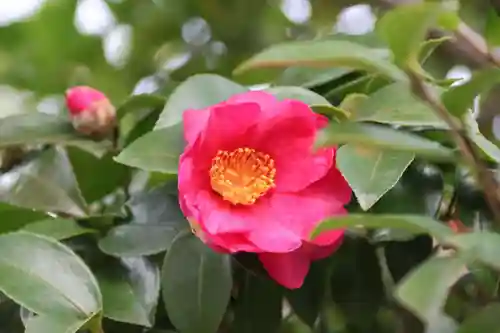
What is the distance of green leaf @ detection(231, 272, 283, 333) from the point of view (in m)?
0.51

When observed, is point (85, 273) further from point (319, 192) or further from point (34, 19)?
point (34, 19)

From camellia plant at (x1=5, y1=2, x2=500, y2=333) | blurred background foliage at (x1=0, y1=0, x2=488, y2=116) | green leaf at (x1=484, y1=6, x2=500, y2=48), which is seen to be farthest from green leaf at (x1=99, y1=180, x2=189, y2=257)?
blurred background foliage at (x1=0, y1=0, x2=488, y2=116)

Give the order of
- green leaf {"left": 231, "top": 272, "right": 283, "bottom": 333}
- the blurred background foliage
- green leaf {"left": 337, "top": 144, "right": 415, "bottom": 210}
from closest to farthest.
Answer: green leaf {"left": 337, "top": 144, "right": 415, "bottom": 210} → green leaf {"left": 231, "top": 272, "right": 283, "bottom": 333} → the blurred background foliage

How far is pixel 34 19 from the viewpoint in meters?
1.00

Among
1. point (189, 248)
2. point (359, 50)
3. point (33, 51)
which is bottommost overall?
point (33, 51)

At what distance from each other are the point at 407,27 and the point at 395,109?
4.6 inches

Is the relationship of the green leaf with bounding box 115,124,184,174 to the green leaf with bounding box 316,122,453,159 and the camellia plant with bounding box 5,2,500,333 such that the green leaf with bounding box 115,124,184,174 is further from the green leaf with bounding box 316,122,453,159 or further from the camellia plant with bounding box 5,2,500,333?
the green leaf with bounding box 316,122,453,159

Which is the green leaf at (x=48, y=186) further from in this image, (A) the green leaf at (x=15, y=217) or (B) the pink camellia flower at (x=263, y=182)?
(B) the pink camellia flower at (x=263, y=182)

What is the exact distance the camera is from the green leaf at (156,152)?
0.46m

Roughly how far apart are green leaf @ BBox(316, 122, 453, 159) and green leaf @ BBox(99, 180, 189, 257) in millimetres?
176

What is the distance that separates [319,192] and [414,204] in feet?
0.22

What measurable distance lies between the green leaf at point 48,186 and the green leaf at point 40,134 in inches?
0.6

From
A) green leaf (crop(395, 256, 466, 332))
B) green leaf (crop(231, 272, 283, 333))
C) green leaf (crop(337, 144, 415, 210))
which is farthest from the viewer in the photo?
green leaf (crop(231, 272, 283, 333))

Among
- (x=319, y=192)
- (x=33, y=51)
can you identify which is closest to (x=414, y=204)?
(x=319, y=192)
